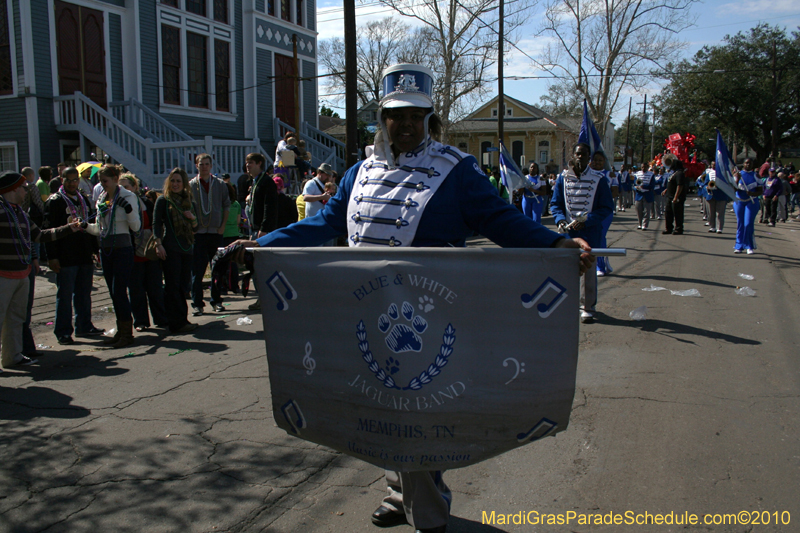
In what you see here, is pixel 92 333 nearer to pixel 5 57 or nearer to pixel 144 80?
pixel 5 57

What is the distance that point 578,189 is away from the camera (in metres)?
8.10

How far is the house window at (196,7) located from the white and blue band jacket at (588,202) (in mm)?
15711

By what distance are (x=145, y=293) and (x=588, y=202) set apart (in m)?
5.84

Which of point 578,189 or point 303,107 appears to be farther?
point 303,107

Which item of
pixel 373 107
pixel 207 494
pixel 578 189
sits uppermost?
pixel 373 107

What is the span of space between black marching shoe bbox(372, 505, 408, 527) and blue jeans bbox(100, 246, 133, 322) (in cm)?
480

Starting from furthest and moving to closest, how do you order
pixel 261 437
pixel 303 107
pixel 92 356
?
pixel 303 107 → pixel 92 356 → pixel 261 437

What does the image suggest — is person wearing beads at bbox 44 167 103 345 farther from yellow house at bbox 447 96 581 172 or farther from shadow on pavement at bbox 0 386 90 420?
yellow house at bbox 447 96 581 172

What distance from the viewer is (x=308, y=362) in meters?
2.71

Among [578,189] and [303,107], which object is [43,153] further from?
[578,189]

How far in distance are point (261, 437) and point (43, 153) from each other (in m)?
14.7

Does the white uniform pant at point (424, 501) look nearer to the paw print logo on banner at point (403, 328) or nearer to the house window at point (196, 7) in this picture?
the paw print logo on banner at point (403, 328)

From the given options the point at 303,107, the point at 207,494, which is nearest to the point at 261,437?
the point at 207,494

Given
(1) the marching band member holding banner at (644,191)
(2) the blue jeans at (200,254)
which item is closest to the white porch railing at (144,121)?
(2) the blue jeans at (200,254)
